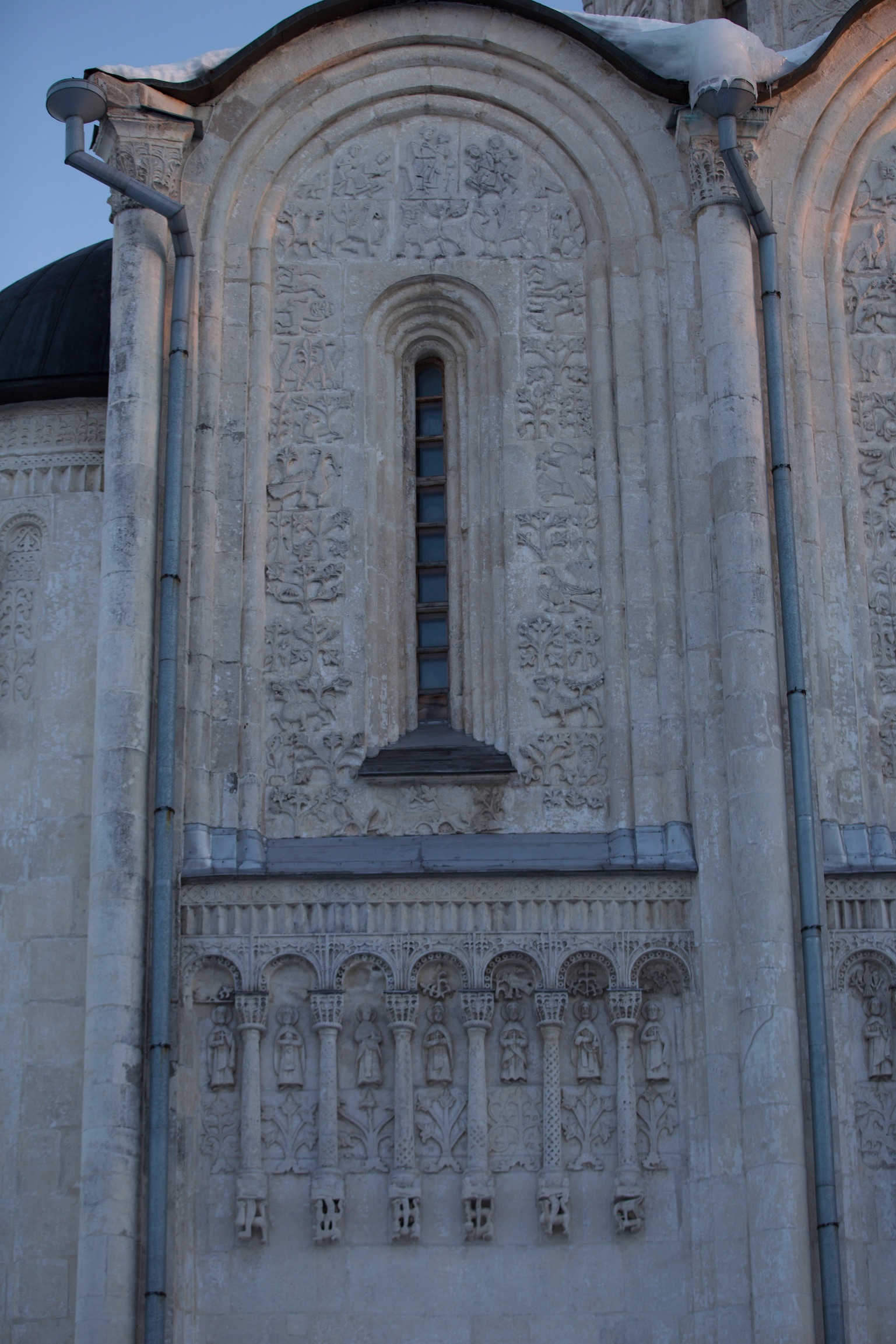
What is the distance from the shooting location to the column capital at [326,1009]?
47.0ft

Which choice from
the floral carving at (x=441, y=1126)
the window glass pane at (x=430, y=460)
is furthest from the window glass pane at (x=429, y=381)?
the floral carving at (x=441, y=1126)

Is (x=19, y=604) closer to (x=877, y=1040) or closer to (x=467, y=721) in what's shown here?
(x=467, y=721)

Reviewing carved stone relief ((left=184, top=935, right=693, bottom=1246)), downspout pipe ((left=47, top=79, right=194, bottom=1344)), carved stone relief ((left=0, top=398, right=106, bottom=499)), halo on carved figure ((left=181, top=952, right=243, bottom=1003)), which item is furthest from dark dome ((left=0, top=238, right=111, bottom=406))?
carved stone relief ((left=184, top=935, right=693, bottom=1246))

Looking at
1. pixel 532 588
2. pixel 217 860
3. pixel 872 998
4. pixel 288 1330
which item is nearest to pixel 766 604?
pixel 532 588

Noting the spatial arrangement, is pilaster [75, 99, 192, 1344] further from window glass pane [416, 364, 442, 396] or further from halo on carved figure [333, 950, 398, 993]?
window glass pane [416, 364, 442, 396]

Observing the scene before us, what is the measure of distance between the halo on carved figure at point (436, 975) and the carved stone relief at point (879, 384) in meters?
3.36

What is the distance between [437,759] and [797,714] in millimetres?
2521

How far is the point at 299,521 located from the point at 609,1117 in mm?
4852

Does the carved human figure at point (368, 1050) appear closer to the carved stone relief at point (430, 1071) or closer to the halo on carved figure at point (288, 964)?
the carved stone relief at point (430, 1071)

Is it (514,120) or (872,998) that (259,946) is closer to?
(872,998)

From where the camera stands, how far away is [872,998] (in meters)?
14.6

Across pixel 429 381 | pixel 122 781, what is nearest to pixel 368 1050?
pixel 122 781

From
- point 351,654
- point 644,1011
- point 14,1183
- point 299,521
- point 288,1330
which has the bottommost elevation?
point 288,1330

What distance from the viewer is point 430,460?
1662 centimetres
